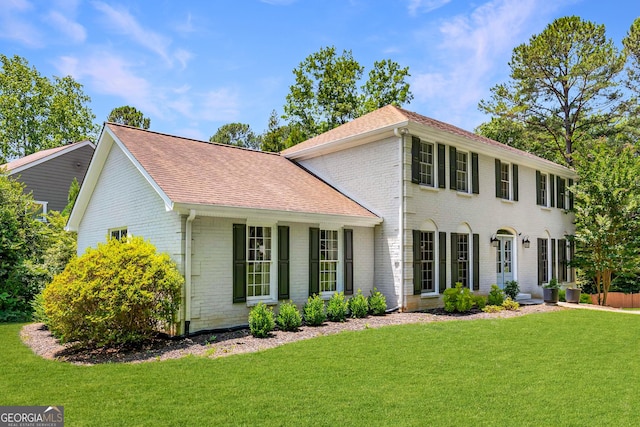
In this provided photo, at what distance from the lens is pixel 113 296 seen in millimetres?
8633

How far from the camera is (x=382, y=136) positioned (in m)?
13.7

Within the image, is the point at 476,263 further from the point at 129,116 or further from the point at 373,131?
the point at 129,116

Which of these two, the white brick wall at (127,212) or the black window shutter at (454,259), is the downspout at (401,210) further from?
the white brick wall at (127,212)

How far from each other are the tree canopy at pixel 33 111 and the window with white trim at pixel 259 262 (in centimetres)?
3361

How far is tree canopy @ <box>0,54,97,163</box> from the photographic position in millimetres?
36438

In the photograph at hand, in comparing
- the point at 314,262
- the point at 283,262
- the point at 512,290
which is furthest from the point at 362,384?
the point at 512,290

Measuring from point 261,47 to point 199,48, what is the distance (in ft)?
7.13

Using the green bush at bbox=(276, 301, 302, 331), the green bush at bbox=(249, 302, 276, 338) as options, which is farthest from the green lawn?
the green bush at bbox=(276, 301, 302, 331)

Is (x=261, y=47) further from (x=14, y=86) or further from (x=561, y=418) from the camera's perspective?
(x=14, y=86)

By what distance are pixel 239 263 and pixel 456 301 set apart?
6.60 meters

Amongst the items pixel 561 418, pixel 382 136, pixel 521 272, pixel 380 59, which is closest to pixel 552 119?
pixel 380 59

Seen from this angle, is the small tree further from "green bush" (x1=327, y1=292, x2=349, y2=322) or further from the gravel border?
"green bush" (x1=327, y1=292, x2=349, y2=322)

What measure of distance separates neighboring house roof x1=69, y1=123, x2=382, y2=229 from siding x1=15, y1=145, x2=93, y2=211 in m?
8.81

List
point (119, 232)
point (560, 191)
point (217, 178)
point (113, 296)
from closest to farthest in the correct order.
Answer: point (113, 296) → point (217, 178) → point (119, 232) → point (560, 191)
